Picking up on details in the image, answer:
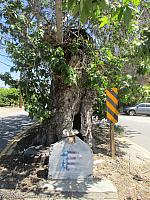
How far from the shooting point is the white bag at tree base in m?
5.98

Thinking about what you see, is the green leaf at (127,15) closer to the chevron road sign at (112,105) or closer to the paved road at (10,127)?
the chevron road sign at (112,105)

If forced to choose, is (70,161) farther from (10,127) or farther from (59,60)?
(10,127)

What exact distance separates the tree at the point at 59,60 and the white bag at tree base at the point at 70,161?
1074 millimetres

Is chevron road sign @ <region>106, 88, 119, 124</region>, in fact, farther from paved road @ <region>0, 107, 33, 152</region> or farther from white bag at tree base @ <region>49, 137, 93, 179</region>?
paved road @ <region>0, 107, 33, 152</region>

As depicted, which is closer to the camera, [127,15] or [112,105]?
[127,15]

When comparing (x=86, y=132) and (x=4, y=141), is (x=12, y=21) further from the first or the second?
(x=4, y=141)

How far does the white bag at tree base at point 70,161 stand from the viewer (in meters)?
5.98

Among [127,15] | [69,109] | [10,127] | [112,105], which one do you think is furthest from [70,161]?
[10,127]

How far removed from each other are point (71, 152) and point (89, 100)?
2.39 metres

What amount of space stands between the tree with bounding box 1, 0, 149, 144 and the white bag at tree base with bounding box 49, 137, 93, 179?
42.3 inches

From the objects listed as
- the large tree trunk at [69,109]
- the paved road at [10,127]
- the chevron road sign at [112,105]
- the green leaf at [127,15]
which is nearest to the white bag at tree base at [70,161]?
the large tree trunk at [69,109]

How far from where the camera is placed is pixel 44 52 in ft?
22.1

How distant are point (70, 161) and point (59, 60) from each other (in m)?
2.21

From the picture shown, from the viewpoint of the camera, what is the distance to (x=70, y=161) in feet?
19.8
